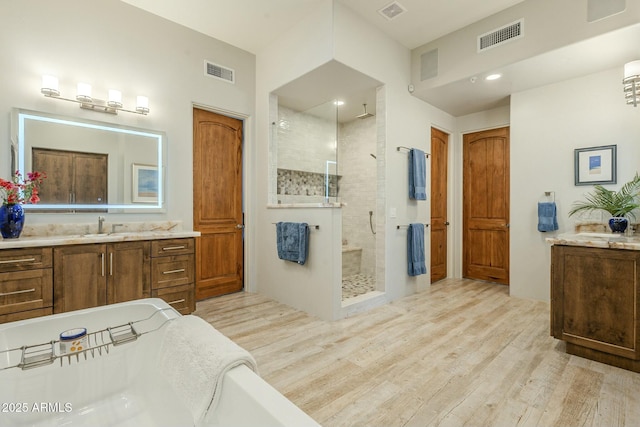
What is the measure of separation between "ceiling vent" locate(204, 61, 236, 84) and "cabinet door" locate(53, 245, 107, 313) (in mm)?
2374

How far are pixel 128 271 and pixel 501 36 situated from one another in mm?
4399

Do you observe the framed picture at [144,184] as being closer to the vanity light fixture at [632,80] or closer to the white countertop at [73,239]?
the white countertop at [73,239]

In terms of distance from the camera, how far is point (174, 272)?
2938mm

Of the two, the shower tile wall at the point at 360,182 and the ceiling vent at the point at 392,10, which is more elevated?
the ceiling vent at the point at 392,10

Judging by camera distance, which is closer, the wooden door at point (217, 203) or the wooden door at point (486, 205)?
the wooden door at point (217, 203)

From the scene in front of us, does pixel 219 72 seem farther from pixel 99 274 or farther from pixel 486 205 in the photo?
pixel 486 205

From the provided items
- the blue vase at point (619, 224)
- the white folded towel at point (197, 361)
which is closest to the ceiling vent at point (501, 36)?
the blue vase at point (619, 224)

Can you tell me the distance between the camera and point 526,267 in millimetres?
3850

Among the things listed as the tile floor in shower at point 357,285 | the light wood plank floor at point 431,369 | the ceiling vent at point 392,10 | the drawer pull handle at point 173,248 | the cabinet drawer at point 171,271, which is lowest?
the light wood plank floor at point 431,369

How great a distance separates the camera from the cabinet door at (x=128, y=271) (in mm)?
2566

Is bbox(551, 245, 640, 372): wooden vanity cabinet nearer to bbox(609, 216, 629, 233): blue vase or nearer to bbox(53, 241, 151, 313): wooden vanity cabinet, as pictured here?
bbox(609, 216, 629, 233): blue vase

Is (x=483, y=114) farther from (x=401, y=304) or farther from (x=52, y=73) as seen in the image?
(x=52, y=73)

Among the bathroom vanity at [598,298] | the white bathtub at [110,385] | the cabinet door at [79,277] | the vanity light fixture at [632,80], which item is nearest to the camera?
the white bathtub at [110,385]

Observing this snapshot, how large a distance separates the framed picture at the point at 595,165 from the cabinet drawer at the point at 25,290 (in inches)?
207
